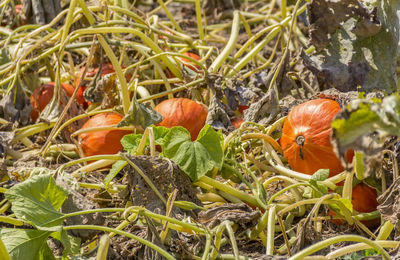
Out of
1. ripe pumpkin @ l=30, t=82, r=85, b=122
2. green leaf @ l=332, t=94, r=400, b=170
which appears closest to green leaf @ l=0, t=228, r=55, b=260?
green leaf @ l=332, t=94, r=400, b=170

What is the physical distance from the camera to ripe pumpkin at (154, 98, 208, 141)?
213 centimetres

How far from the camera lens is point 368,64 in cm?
223

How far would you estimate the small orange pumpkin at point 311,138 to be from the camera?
1852mm

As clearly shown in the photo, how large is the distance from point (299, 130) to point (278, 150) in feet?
0.44

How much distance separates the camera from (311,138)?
1.86 metres

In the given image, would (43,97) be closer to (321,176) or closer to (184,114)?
(184,114)

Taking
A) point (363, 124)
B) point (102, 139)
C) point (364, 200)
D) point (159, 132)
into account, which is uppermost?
point (363, 124)

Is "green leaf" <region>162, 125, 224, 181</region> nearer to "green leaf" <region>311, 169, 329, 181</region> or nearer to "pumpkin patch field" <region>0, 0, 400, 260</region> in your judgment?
"pumpkin patch field" <region>0, 0, 400, 260</region>

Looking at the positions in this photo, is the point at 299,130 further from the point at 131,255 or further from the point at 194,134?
the point at 131,255

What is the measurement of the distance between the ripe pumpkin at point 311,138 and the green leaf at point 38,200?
2.37 ft

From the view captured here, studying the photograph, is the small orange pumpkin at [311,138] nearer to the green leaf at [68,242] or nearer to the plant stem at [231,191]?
the plant stem at [231,191]

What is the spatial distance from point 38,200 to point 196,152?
0.46 m

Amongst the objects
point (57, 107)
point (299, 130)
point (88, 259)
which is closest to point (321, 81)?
point (299, 130)

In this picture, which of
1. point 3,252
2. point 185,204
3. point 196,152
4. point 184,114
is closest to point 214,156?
point 196,152
